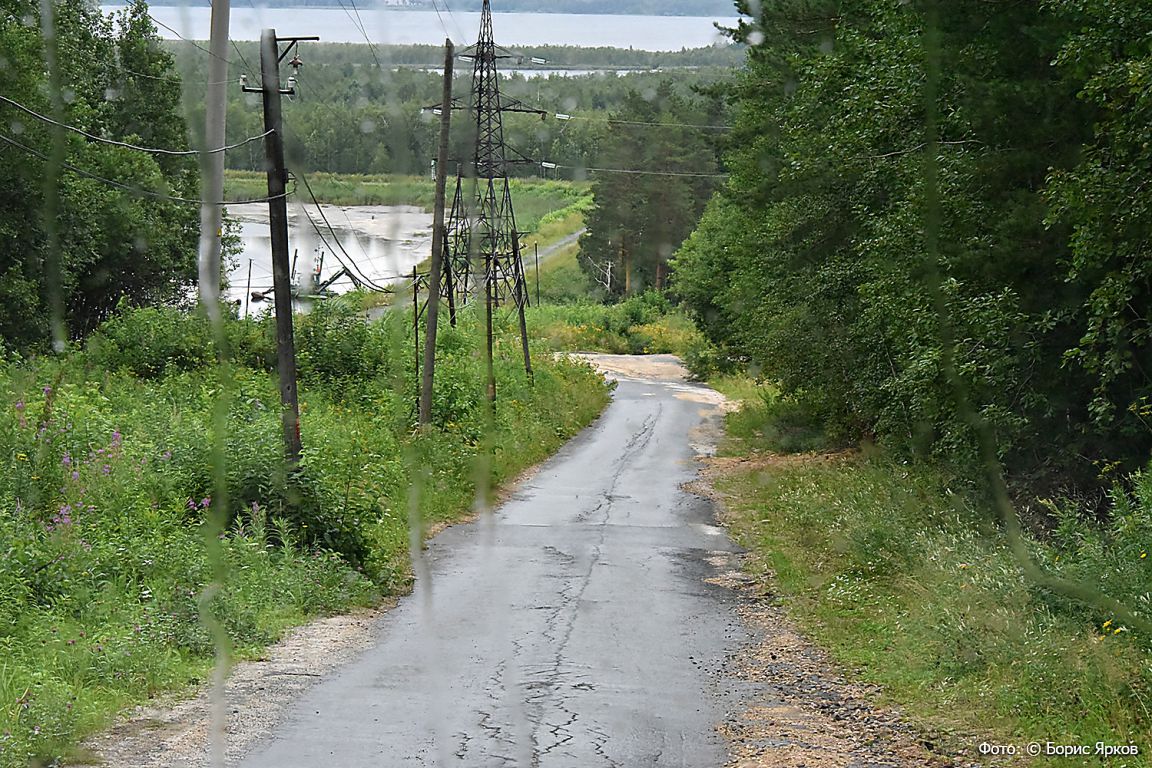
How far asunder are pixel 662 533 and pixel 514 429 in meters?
13.1

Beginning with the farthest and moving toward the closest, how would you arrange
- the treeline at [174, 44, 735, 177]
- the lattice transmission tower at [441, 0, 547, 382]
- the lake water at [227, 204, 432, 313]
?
the lattice transmission tower at [441, 0, 547, 382], the lake water at [227, 204, 432, 313], the treeline at [174, 44, 735, 177]

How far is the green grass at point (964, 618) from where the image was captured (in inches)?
320

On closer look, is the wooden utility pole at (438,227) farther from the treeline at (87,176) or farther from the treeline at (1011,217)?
the treeline at (1011,217)

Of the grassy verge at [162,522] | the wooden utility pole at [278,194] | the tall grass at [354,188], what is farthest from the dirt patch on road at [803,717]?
the tall grass at [354,188]

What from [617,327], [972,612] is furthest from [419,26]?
[617,327]

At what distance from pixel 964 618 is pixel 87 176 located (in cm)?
2515

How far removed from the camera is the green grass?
814 cm

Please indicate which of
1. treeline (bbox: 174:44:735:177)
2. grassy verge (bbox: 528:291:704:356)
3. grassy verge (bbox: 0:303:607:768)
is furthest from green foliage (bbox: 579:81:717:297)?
grassy verge (bbox: 0:303:607:768)

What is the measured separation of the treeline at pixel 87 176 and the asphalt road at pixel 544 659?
9777mm

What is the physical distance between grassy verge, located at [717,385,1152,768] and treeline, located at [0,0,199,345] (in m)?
13.1

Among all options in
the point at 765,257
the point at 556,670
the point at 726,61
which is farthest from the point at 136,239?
the point at 726,61

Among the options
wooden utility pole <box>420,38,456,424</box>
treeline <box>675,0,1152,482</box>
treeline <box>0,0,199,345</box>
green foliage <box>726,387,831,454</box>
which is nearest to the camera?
treeline <box>675,0,1152,482</box>

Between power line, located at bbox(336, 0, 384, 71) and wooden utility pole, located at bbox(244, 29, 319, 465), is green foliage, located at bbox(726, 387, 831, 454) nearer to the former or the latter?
power line, located at bbox(336, 0, 384, 71)

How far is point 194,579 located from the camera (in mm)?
12094
